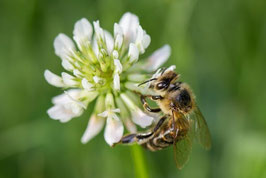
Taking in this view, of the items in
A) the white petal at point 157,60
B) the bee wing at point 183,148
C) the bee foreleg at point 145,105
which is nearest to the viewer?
the bee wing at point 183,148

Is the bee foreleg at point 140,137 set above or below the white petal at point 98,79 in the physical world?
below

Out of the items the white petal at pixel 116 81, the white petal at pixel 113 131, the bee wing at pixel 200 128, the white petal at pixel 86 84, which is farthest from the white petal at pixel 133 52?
the bee wing at pixel 200 128

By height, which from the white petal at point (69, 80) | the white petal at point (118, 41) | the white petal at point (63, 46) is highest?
the white petal at point (63, 46)

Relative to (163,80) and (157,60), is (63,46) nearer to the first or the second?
(157,60)

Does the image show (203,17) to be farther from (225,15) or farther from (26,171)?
(26,171)

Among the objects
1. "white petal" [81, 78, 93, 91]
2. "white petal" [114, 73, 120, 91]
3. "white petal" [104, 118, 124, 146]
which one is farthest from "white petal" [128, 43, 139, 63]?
"white petal" [104, 118, 124, 146]

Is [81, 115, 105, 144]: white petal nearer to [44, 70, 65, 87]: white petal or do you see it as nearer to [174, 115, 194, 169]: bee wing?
[44, 70, 65, 87]: white petal

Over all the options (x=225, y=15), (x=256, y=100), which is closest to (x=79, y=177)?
(x=256, y=100)

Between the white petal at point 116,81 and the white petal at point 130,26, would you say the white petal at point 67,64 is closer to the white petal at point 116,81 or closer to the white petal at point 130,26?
the white petal at point 116,81
